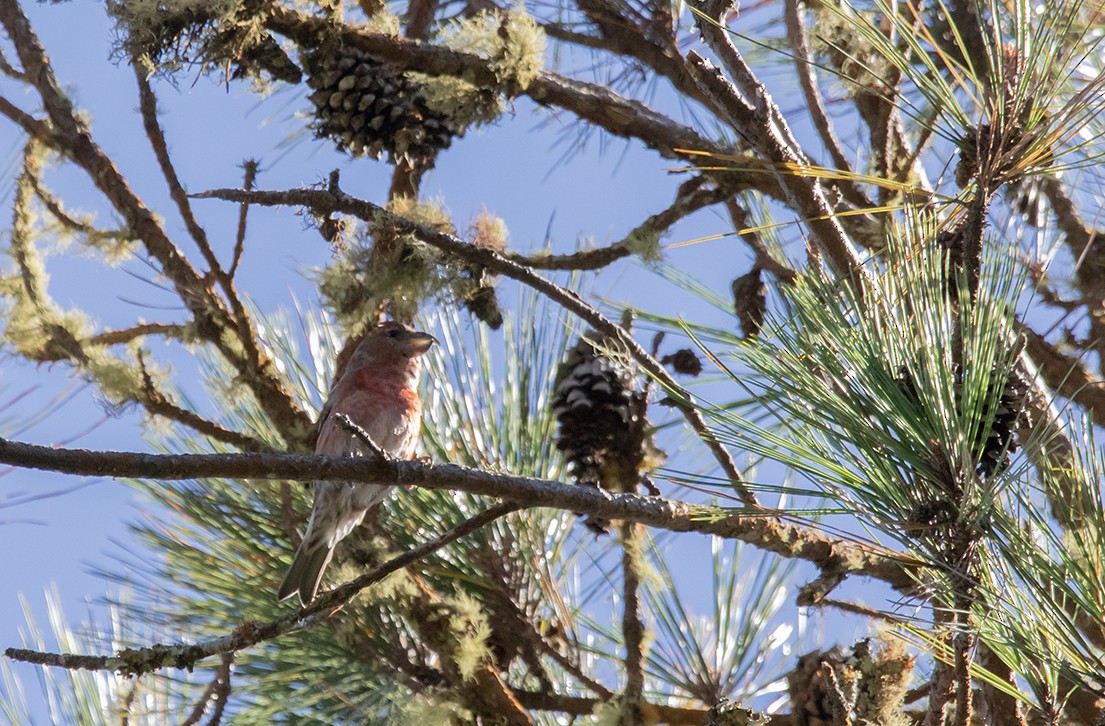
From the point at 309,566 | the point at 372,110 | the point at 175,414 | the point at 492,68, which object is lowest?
the point at 309,566

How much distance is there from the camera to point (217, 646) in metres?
1.55

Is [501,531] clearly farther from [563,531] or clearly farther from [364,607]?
[364,607]

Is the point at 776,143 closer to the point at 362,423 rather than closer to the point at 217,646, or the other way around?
the point at 217,646

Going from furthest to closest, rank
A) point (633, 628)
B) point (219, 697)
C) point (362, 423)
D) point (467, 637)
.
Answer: point (362, 423) → point (467, 637) → point (633, 628) → point (219, 697)

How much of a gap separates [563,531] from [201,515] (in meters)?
0.92

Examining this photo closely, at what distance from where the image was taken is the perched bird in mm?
2473

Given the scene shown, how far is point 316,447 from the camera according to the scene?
251 cm

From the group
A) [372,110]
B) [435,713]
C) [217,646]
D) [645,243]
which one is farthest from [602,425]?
[217,646]

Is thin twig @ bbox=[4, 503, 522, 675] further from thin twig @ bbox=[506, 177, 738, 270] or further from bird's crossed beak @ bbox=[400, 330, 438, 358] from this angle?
bird's crossed beak @ bbox=[400, 330, 438, 358]

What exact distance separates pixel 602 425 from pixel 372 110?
0.94m

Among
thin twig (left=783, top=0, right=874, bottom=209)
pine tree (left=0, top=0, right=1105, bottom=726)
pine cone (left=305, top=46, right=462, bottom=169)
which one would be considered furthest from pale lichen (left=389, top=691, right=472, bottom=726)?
thin twig (left=783, top=0, right=874, bottom=209)

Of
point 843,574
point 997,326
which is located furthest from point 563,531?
point 997,326

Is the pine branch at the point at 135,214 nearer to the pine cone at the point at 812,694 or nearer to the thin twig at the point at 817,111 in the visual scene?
the pine cone at the point at 812,694

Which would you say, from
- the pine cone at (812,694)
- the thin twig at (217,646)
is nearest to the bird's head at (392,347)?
the thin twig at (217,646)
